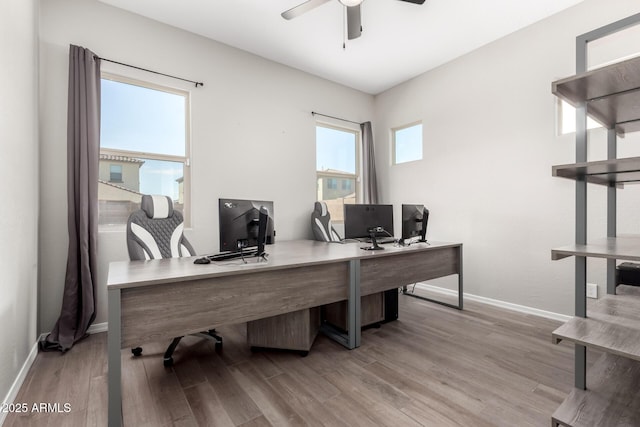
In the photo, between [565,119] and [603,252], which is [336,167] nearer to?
[565,119]

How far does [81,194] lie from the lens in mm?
2463

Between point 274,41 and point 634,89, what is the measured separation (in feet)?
10.5

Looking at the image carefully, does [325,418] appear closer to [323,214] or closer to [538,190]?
[323,214]

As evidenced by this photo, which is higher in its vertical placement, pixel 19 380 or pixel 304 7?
pixel 304 7

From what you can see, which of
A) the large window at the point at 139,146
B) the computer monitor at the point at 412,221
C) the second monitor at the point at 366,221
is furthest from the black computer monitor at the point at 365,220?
the large window at the point at 139,146

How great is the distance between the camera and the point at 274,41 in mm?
3340

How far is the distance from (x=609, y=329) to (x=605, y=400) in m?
0.35

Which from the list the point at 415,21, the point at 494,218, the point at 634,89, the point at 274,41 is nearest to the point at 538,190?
the point at 494,218

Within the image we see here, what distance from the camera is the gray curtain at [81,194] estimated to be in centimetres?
241

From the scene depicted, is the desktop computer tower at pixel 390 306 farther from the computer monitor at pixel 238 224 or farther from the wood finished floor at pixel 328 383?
the computer monitor at pixel 238 224

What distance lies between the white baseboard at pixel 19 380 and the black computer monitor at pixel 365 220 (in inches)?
95.3

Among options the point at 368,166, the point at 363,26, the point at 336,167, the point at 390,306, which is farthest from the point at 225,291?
the point at 368,166

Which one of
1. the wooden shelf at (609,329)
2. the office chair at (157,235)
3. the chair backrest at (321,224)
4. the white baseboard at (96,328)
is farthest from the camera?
the chair backrest at (321,224)

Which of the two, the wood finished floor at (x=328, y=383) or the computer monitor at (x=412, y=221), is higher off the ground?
the computer monitor at (x=412, y=221)
